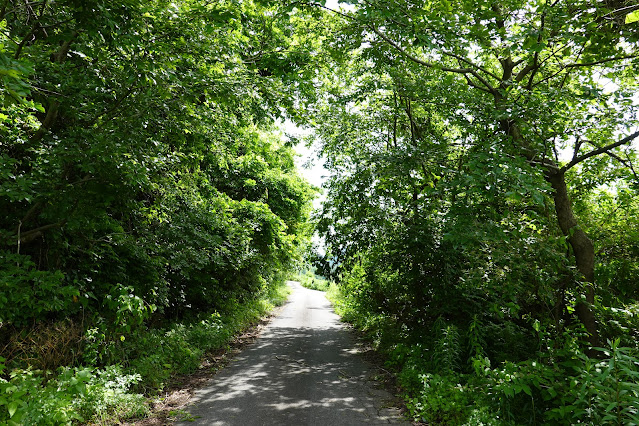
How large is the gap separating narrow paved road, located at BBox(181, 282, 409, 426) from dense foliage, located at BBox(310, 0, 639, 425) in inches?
32.2

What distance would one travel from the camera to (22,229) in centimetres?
537

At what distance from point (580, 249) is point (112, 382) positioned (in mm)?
7574

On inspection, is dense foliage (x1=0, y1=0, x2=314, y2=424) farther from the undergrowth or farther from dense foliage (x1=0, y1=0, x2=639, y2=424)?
the undergrowth

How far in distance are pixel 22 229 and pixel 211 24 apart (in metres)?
4.09

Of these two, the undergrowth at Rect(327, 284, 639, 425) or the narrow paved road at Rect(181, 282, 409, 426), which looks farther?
the narrow paved road at Rect(181, 282, 409, 426)

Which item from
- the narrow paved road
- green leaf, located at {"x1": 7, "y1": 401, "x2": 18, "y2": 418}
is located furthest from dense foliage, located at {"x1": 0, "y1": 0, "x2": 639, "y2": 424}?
the narrow paved road

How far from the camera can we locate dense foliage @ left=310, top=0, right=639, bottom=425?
4551mm

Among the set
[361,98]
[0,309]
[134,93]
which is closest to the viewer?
[0,309]

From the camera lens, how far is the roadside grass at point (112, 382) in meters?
3.81

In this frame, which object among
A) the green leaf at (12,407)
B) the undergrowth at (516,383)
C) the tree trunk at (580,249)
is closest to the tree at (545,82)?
the tree trunk at (580,249)

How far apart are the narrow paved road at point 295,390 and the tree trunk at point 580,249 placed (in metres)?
3.49

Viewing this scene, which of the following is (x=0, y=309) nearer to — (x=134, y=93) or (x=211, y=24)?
(x=134, y=93)

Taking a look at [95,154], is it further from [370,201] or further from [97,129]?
[370,201]

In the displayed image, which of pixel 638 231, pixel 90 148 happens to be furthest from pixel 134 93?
pixel 638 231
